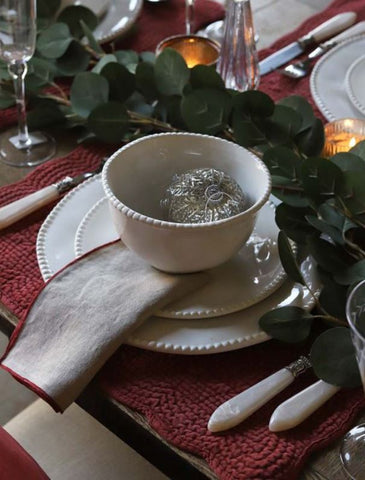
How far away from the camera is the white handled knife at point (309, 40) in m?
1.00

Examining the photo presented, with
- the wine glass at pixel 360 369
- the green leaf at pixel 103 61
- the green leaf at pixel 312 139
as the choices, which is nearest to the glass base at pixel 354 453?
the wine glass at pixel 360 369

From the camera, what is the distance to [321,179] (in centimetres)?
67

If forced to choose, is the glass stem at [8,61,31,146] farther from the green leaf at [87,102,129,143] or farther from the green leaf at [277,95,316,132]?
the green leaf at [277,95,316,132]

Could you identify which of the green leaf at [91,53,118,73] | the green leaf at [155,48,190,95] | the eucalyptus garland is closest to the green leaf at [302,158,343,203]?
the eucalyptus garland

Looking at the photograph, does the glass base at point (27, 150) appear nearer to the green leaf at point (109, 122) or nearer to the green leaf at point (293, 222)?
the green leaf at point (109, 122)

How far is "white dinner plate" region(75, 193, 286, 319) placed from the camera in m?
0.61

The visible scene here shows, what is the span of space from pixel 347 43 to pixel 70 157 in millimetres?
437

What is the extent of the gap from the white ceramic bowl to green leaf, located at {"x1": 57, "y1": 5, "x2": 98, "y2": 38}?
0.38 meters

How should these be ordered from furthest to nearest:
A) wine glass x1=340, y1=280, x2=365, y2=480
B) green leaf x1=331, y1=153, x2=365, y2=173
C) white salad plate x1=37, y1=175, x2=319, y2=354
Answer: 1. green leaf x1=331, y1=153, x2=365, y2=173
2. white salad plate x1=37, y1=175, x2=319, y2=354
3. wine glass x1=340, y1=280, x2=365, y2=480

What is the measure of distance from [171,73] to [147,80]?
1.3 inches

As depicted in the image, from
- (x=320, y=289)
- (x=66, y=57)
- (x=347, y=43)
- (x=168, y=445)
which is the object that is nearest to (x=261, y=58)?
(x=347, y=43)

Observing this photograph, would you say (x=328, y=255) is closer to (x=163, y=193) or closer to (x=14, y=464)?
(x=163, y=193)

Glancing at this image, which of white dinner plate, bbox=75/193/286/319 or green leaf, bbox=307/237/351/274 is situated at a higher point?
green leaf, bbox=307/237/351/274

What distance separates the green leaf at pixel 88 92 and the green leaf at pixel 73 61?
10cm
